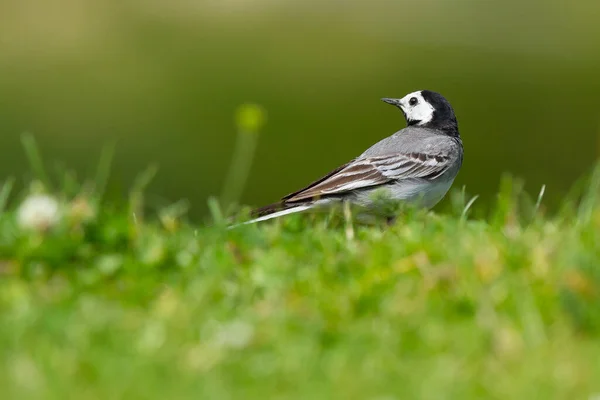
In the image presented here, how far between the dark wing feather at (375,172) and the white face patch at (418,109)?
1.03 metres

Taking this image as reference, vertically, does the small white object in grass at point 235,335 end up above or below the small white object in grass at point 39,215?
below

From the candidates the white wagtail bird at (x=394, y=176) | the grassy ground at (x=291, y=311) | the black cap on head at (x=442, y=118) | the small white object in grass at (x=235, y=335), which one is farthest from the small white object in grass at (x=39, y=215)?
the black cap on head at (x=442, y=118)

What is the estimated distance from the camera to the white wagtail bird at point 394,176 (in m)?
9.58

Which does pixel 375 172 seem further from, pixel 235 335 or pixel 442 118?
pixel 235 335

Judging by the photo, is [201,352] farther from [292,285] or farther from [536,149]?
[536,149]

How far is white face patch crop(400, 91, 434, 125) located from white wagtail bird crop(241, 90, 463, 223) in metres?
0.45

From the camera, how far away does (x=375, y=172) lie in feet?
32.4

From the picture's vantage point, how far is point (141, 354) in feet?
15.2

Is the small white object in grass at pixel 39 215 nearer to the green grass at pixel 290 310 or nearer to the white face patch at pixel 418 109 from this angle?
the green grass at pixel 290 310

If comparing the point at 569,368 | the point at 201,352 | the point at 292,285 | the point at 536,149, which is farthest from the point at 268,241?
the point at 536,149

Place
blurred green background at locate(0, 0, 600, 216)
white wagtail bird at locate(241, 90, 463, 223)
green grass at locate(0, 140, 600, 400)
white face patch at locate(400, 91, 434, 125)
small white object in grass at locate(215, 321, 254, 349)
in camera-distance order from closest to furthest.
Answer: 1. green grass at locate(0, 140, 600, 400)
2. small white object in grass at locate(215, 321, 254, 349)
3. white wagtail bird at locate(241, 90, 463, 223)
4. white face patch at locate(400, 91, 434, 125)
5. blurred green background at locate(0, 0, 600, 216)

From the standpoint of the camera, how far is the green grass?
4.43 metres

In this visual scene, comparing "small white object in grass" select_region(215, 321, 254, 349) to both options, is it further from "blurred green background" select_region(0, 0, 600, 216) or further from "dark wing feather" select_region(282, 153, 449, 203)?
"blurred green background" select_region(0, 0, 600, 216)

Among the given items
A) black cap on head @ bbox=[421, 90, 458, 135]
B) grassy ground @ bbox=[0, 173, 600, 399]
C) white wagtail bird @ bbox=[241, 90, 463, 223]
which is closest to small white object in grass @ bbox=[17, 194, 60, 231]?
grassy ground @ bbox=[0, 173, 600, 399]
